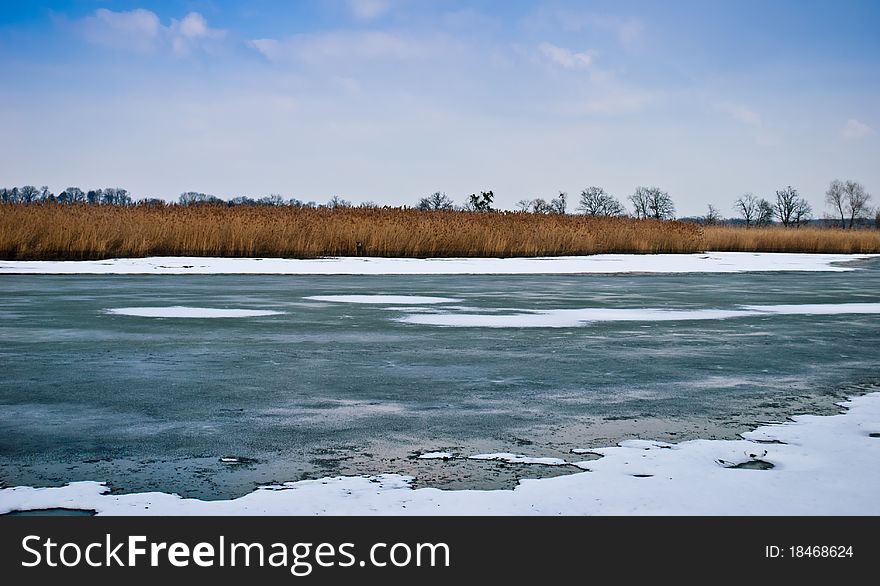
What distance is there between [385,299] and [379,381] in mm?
6563

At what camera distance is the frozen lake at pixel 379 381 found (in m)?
4.03

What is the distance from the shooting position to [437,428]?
4.62 metres

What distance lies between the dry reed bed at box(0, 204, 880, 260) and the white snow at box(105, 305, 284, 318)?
10.9m

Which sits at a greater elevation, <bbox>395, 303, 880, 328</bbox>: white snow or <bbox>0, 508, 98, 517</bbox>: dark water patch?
<bbox>395, 303, 880, 328</bbox>: white snow

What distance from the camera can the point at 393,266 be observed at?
21016mm

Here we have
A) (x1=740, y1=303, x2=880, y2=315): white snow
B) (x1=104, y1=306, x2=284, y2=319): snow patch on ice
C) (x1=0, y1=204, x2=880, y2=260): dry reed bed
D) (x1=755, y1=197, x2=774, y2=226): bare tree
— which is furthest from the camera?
(x1=755, y1=197, x2=774, y2=226): bare tree

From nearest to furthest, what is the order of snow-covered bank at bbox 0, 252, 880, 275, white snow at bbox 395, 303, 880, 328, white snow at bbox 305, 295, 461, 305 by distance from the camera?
white snow at bbox 395, 303, 880, 328, white snow at bbox 305, 295, 461, 305, snow-covered bank at bbox 0, 252, 880, 275

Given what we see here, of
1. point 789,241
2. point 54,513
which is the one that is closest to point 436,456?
point 54,513

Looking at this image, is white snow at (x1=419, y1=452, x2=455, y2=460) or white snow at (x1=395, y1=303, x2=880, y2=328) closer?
white snow at (x1=419, y1=452, x2=455, y2=460)

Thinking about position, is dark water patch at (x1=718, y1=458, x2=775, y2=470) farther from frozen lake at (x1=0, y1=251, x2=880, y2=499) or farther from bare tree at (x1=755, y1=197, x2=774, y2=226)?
bare tree at (x1=755, y1=197, x2=774, y2=226)

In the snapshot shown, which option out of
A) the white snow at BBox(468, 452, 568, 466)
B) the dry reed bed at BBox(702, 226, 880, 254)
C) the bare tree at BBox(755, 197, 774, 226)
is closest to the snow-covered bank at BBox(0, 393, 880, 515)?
the white snow at BBox(468, 452, 568, 466)

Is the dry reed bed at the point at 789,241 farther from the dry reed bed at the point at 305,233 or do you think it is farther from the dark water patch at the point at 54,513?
the dark water patch at the point at 54,513

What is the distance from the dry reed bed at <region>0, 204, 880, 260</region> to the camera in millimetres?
20844
